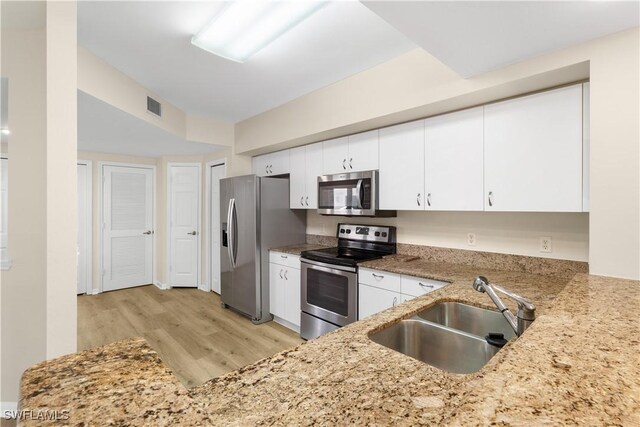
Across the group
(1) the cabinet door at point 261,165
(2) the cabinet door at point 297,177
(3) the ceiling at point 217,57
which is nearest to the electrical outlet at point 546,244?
(3) the ceiling at point 217,57

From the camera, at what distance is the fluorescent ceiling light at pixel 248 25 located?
178 cm

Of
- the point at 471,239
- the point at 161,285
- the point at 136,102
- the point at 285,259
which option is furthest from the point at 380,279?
the point at 161,285

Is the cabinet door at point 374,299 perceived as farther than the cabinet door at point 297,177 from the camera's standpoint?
No

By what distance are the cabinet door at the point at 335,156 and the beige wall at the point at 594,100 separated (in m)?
0.43

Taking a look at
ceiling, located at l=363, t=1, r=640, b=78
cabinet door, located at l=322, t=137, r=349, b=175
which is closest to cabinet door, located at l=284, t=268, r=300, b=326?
cabinet door, located at l=322, t=137, r=349, b=175

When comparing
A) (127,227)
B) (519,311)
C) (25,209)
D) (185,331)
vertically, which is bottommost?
(185,331)

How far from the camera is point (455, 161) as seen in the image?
7.72ft

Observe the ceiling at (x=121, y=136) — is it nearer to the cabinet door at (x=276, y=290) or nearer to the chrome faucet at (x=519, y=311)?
the cabinet door at (x=276, y=290)

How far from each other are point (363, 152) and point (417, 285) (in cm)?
137

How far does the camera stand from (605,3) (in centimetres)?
139

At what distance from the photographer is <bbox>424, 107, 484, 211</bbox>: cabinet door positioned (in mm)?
2244

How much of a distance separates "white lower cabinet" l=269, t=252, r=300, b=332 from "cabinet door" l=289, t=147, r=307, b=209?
2.19 feet

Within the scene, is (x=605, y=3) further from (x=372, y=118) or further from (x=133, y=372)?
(x=133, y=372)

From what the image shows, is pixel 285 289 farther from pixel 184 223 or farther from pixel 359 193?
pixel 184 223
